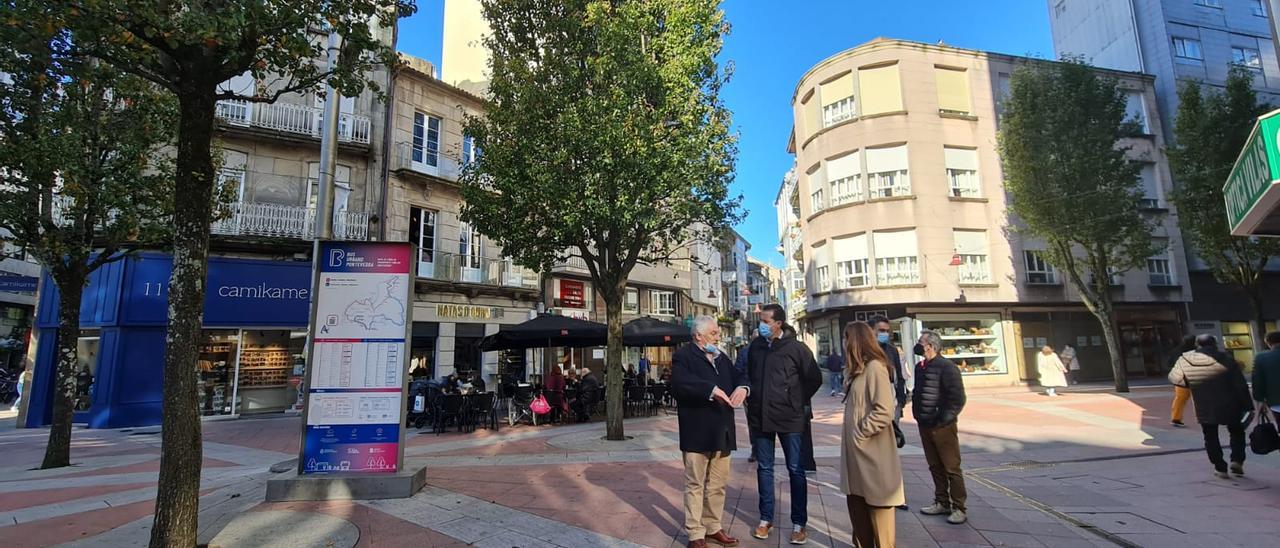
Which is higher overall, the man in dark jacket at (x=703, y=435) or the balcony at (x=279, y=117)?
the balcony at (x=279, y=117)

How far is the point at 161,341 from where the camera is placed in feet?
48.1

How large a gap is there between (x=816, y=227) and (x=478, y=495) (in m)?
20.4

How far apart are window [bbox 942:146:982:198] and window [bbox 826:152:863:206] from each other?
10.8 ft

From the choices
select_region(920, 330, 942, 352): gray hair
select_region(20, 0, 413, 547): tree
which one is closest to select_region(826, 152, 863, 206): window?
select_region(920, 330, 942, 352): gray hair

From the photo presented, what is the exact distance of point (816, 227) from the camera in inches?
938

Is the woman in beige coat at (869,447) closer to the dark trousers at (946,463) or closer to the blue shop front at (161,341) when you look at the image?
the dark trousers at (946,463)

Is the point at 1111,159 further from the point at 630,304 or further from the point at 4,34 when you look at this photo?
the point at 4,34

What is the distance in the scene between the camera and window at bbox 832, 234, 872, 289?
21.9 m

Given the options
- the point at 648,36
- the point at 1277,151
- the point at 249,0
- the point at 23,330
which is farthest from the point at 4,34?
the point at 23,330

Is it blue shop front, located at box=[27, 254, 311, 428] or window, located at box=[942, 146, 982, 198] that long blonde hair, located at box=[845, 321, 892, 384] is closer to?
blue shop front, located at box=[27, 254, 311, 428]

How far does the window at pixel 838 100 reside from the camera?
23000 millimetres

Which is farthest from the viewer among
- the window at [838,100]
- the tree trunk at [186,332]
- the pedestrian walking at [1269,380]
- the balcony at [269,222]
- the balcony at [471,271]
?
the window at [838,100]

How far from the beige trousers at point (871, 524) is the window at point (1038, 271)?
22.3 meters

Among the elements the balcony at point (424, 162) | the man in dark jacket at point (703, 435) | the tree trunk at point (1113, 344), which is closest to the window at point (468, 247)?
the balcony at point (424, 162)
